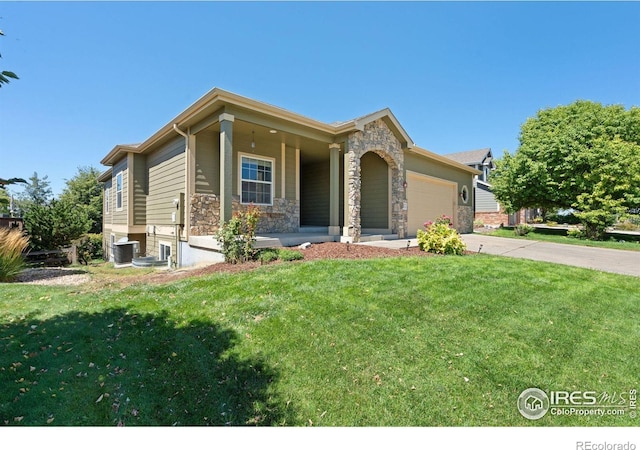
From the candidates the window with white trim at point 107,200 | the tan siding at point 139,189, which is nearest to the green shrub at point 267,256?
the tan siding at point 139,189

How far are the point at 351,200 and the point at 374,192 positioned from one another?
3.06 m

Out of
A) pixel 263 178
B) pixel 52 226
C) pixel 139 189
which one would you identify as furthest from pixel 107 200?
pixel 263 178

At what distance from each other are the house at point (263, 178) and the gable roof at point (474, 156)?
18.8m

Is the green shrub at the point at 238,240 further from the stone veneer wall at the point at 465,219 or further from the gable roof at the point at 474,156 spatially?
the gable roof at the point at 474,156

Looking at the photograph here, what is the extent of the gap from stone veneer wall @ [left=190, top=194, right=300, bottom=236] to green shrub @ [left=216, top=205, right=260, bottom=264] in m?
2.20

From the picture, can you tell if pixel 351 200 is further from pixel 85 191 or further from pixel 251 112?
pixel 85 191

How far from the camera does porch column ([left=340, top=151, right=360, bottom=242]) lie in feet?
30.7

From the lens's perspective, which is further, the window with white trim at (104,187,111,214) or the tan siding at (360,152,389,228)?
the window with white trim at (104,187,111,214)

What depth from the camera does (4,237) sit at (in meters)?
7.31

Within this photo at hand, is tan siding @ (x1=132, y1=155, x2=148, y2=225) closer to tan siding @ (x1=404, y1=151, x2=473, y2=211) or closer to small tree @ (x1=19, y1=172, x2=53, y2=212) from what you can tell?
tan siding @ (x1=404, y1=151, x2=473, y2=211)

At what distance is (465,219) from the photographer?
16.1m

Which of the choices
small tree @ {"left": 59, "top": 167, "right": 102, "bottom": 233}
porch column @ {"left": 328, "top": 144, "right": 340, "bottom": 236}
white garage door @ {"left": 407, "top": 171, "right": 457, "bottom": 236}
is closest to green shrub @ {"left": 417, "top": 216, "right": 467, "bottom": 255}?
porch column @ {"left": 328, "top": 144, "right": 340, "bottom": 236}

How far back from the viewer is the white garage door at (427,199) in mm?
12703
